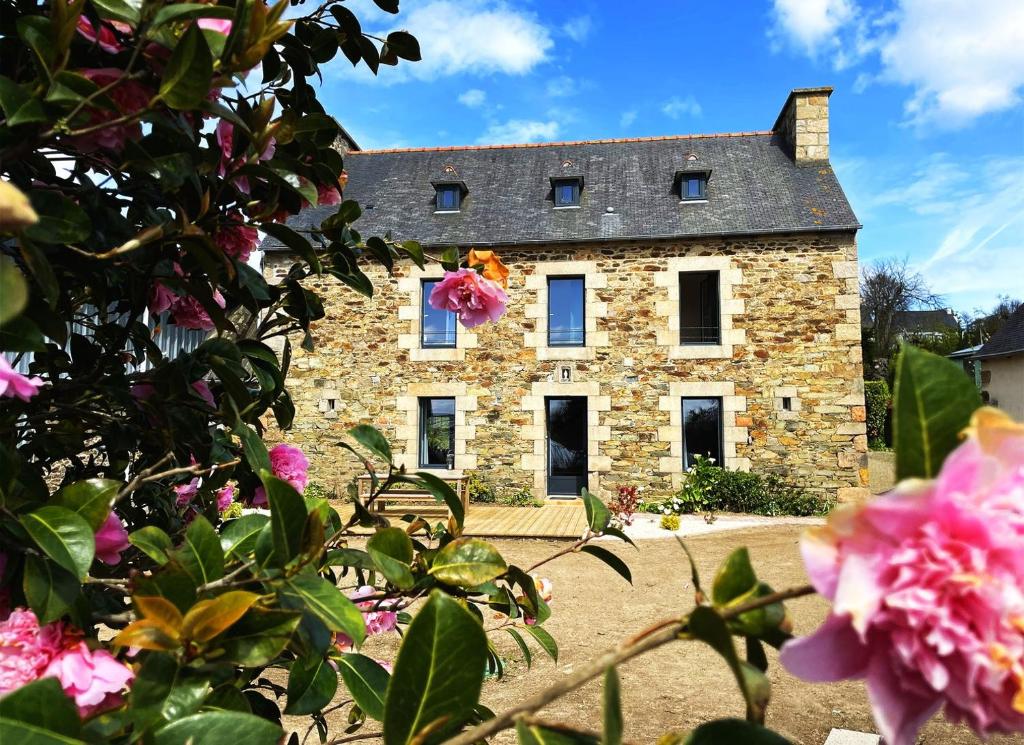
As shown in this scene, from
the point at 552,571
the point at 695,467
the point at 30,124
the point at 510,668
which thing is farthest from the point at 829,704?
the point at 695,467

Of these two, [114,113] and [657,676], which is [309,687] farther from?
[657,676]

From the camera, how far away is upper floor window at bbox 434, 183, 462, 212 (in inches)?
495

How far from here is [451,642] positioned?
521 mm

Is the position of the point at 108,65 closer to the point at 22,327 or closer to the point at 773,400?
the point at 22,327

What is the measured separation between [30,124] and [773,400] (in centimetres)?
1103

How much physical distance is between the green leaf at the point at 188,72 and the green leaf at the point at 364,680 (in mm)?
698

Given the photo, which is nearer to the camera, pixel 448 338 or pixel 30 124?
pixel 30 124

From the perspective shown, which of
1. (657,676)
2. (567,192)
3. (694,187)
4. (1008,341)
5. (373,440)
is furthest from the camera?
(1008,341)

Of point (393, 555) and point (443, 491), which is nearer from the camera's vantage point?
point (393, 555)

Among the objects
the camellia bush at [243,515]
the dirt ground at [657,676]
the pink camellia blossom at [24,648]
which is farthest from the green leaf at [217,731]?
the dirt ground at [657,676]

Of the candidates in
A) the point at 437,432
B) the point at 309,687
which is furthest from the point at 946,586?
the point at 437,432

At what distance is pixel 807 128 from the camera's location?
12.2 metres

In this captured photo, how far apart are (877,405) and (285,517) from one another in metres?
19.3

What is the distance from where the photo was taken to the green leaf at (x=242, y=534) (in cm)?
90
